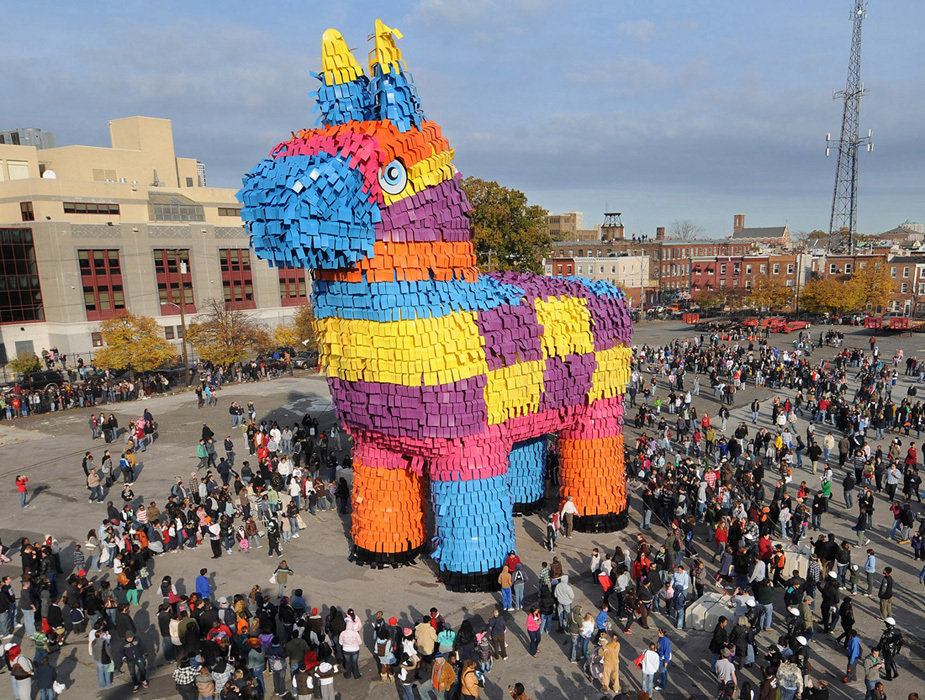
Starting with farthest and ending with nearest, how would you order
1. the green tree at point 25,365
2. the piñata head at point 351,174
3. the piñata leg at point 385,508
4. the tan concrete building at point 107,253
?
the tan concrete building at point 107,253, the green tree at point 25,365, the piñata leg at point 385,508, the piñata head at point 351,174

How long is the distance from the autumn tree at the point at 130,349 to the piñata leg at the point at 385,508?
21808mm

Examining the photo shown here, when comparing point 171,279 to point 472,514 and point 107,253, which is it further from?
point 472,514

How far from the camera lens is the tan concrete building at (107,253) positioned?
119 ft

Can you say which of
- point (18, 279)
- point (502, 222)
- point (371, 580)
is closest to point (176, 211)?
point (18, 279)

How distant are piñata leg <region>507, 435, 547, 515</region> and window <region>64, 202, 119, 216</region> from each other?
117 ft

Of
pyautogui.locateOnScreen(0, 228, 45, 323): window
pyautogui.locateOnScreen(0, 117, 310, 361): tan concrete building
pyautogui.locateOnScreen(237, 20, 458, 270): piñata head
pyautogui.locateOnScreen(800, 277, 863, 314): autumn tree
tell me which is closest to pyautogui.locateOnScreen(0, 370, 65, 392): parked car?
pyautogui.locateOnScreen(0, 117, 310, 361): tan concrete building

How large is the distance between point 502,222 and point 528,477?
18.6 metres

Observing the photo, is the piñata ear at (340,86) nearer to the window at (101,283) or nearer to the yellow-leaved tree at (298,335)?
the yellow-leaved tree at (298,335)

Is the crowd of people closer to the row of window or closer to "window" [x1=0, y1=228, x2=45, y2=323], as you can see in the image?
"window" [x1=0, y1=228, x2=45, y2=323]

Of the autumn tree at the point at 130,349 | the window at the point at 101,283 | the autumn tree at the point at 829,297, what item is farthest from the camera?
the autumn tree at the point at 829,297

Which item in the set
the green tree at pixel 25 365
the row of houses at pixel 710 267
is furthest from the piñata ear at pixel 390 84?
the row of houses at pixel 710 267

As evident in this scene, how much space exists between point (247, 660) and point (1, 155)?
46.2 m

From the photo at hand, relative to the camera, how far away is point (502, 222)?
1201 inches

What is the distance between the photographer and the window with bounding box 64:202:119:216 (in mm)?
38156
